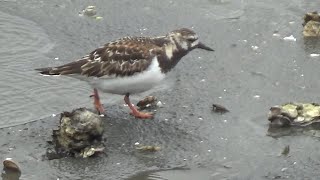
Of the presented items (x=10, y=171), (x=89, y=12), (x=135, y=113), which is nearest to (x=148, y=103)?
(x=135, y=113)

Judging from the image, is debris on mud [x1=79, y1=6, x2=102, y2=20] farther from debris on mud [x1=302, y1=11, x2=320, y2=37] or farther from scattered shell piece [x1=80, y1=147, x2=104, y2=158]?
scattered shell piece [x1=80, y1=147, x2=104, y2=158]

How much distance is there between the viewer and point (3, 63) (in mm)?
5934

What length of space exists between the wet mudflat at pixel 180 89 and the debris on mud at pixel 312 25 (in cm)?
11

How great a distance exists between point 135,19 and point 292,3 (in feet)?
5.10

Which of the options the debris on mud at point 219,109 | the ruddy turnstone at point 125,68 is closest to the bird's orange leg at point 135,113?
the ruddy turnstone at point 125,68

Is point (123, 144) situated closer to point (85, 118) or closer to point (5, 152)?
point (85, 118)

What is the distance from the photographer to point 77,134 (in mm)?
4508

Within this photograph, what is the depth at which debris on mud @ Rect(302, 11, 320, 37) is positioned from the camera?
6230mm

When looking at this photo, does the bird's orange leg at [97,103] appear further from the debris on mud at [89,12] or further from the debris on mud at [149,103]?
the debris on mud at [89,12]

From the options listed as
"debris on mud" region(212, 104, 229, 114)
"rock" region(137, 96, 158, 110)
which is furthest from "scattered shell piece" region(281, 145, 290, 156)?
"rock" region(137, 96, 158, 110)

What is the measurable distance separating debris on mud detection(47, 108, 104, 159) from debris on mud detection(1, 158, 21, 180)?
0.29 metres

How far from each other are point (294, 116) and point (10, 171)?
1.93 metres

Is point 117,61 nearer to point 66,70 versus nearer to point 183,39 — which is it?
point 66,70

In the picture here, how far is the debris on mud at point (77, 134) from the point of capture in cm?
451
